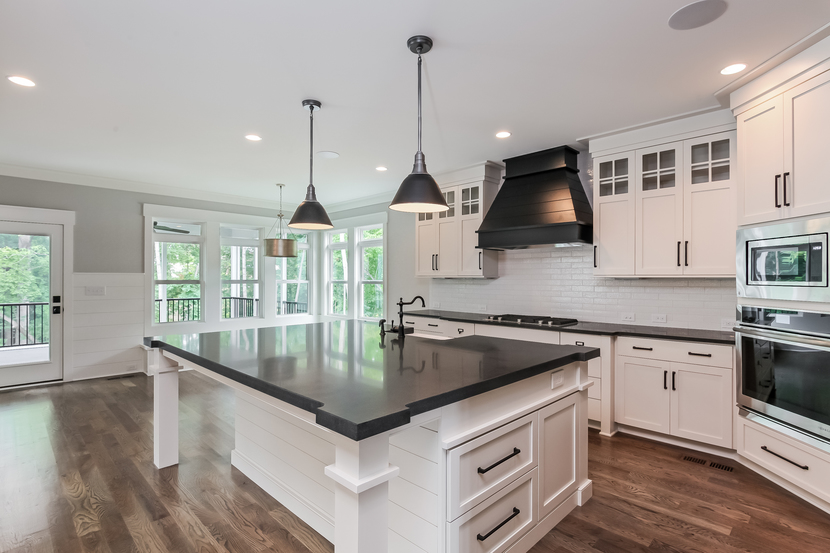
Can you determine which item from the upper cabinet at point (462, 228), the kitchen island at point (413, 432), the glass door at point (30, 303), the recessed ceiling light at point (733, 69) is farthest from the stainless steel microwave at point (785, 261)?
the glass door at point (30, 303)

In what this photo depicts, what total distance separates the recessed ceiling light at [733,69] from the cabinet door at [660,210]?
829 mm

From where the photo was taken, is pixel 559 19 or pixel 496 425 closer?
pixel 496 425

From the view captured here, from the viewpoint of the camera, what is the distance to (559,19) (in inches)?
83.7

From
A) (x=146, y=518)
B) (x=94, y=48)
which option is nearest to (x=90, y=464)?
(x=146, y=518)

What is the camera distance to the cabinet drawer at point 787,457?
2.31m

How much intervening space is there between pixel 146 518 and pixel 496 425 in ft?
6.68

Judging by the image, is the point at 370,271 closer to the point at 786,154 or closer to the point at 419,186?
the point at 419,186

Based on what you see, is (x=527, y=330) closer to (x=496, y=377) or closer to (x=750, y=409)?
(x=750, y=409)

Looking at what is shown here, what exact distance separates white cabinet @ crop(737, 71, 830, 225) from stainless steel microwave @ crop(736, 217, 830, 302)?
0.29 feet

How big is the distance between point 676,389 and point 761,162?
→ 1.70 m

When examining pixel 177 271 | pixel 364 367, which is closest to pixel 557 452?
pixel 364 367

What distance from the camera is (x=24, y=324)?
5.13 meters

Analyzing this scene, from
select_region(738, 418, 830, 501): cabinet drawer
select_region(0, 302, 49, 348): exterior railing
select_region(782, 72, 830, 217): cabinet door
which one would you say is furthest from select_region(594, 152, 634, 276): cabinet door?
select_region(0, 302, 49, 348): exterior railing

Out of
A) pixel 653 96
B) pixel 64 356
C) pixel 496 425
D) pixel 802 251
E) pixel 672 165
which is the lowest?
pixel 64 356
